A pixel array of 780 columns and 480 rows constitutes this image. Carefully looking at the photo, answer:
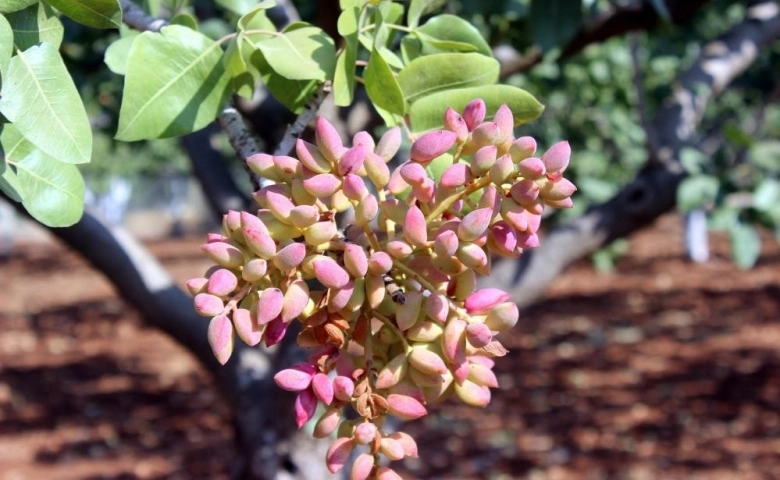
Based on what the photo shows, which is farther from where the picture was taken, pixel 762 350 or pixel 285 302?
pixel 762 350

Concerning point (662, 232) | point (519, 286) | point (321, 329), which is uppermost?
point (321, 329)

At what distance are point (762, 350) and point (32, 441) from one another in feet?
15.4

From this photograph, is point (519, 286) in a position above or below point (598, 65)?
above

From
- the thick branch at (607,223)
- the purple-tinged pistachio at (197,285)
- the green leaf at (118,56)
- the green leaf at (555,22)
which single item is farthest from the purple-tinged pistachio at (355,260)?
the thick branch at (607,223)

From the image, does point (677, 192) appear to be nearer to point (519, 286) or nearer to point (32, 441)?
point (519, 286)

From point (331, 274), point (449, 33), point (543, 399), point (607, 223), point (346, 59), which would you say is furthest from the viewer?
point (543, 399)

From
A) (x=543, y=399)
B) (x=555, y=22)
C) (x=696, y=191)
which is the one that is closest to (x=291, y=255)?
(x=555, y=22)

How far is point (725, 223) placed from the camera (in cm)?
206

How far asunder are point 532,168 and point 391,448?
0.23 m

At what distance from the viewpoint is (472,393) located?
0.67 metres

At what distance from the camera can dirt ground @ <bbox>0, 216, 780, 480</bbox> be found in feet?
14.5

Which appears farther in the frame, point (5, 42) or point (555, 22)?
point (555, 22)

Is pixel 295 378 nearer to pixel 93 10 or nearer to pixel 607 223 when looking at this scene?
pixel 93 10

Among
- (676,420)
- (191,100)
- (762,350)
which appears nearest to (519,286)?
(191,100)
